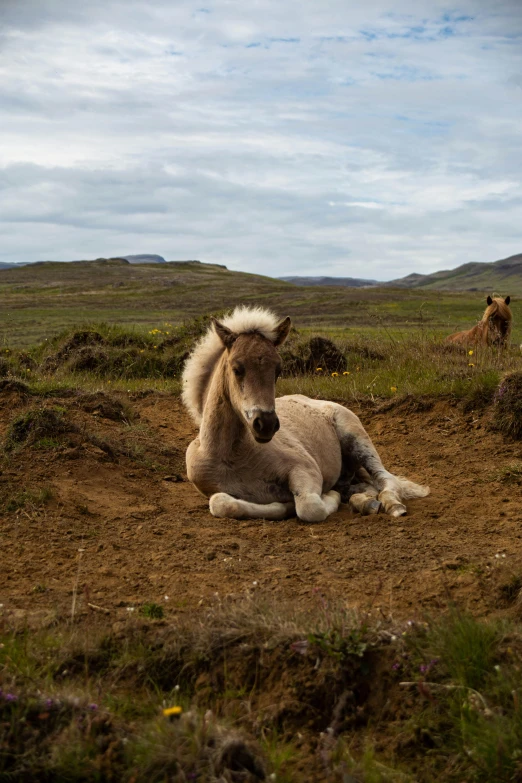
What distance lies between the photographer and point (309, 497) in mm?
6965

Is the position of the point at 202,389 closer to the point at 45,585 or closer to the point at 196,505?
the point at 196,505

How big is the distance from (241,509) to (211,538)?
35.1 inches

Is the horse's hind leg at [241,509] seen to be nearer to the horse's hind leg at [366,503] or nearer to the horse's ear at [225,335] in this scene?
the horse's hind leg at [366,503]

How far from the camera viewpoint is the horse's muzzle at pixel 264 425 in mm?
6406

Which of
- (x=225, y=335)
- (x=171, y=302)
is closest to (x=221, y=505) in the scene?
(x=225, y=335)

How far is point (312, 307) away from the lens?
2438 inches

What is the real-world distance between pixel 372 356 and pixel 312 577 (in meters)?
10.4

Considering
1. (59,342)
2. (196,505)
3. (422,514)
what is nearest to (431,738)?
(422,514)

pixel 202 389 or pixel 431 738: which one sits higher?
pixel 202 389

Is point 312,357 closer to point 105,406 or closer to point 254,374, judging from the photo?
point 105,406

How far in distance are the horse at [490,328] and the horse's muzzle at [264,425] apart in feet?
34.1

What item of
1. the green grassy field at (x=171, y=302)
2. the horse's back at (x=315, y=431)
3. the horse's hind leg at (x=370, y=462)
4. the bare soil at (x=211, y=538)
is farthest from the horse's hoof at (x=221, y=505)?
the green grassy field at (x=171, y=302)

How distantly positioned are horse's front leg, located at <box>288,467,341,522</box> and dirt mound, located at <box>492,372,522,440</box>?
2.70 meters

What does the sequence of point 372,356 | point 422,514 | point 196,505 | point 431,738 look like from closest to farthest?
1. point 431,738
2. point 422,514
3. point 196,505
4. point 372,356
